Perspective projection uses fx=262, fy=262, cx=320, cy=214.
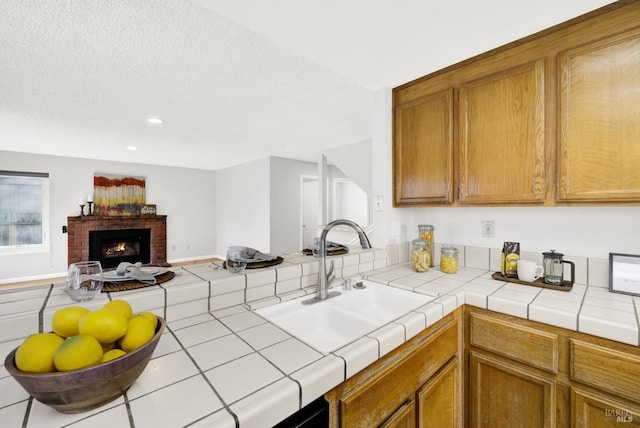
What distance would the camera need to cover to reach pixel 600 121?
119cm

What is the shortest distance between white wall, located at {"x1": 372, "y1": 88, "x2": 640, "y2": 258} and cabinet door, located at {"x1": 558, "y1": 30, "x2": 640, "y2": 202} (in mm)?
293

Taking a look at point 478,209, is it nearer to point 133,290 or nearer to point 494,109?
point 494,109

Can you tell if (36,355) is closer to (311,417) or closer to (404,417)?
(311,417)

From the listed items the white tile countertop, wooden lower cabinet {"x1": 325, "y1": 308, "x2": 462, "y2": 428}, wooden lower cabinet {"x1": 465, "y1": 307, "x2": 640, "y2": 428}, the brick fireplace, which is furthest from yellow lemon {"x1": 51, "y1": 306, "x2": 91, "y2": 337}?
the brick fireplace

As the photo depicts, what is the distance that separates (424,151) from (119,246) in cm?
621

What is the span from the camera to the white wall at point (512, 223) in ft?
4.49

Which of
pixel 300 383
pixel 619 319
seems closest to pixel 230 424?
pixel 300 383

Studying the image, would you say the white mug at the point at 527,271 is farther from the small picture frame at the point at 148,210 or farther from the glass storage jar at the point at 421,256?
the small picture frame at the point at 148,210

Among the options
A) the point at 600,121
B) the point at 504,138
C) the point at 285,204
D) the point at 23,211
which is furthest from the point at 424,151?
the point at 23,211

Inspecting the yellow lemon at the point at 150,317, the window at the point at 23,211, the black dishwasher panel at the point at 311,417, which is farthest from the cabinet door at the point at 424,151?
the window at the point at 23,211

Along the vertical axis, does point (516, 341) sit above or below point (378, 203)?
below

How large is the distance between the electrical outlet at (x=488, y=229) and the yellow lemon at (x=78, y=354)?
2.01m

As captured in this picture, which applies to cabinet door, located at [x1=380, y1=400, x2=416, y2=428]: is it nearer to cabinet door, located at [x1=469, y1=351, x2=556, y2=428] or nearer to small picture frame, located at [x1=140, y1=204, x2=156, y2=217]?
cabinet door, located at [x1=469, y1=351, x2=556, y2=428]

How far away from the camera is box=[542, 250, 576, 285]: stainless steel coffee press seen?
1370 millimetres
